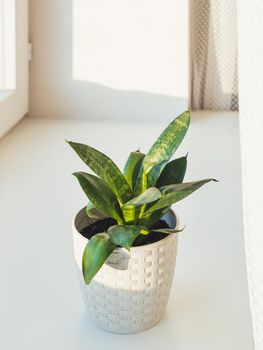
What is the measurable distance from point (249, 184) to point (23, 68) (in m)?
1.17

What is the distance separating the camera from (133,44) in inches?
64.2

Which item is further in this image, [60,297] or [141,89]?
[141,89]

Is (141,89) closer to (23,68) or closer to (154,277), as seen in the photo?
(23,68)

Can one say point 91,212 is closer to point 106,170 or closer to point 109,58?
point 106,170

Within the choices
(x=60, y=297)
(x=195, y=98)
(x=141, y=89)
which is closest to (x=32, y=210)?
(x=60, y=297)

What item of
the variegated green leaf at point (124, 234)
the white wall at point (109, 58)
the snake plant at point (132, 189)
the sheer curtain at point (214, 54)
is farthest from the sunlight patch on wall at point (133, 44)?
the variegated green leaf at point (124, 234)

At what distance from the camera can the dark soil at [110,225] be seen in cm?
70

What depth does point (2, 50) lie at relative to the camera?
60.7 inches

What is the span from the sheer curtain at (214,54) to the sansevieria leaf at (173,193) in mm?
1168

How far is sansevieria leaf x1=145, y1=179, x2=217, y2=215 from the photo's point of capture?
65 cm

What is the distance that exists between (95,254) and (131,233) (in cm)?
5

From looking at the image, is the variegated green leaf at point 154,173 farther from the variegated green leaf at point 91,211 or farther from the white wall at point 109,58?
the white wall at point 109,58

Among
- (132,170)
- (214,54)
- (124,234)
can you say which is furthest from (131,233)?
(214,54)

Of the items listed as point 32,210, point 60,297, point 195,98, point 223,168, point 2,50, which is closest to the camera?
point 60,297
